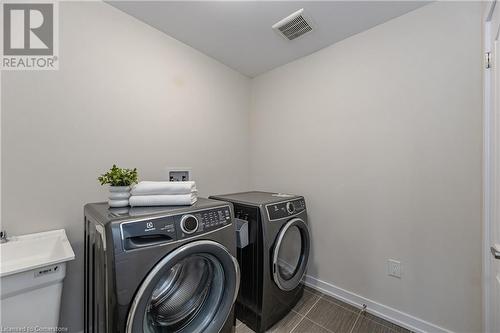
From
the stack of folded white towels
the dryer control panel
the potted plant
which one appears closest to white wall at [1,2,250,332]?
the potted plant

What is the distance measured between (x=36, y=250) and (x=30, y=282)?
286mm

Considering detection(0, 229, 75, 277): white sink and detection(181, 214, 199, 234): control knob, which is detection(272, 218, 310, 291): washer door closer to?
detection(181, 214, 199, 234): control knob

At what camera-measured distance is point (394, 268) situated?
1.56 metres

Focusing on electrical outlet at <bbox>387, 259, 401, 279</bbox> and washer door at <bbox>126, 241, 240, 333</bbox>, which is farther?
electrical outlet at <bbox>387, 259, 401, 279</bbox>

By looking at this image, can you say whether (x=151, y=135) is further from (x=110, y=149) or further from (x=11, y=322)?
(x=11, y=322)

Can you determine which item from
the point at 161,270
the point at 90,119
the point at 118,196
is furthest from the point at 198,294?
the point at 90,119

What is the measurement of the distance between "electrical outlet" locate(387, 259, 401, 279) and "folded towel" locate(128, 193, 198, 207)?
1.56 metres

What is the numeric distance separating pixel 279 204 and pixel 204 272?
0.71 m

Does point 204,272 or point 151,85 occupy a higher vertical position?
point 151,85

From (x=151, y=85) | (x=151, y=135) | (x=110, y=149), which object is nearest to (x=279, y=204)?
(x=151, y=135)

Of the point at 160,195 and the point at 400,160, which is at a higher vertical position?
the point at 400,160

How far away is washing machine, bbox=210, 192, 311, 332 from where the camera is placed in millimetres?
1438

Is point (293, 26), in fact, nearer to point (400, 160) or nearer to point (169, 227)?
point (400, 160)

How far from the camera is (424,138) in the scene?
1.45 meters
